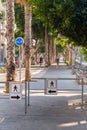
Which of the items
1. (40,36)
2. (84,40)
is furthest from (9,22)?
(40,36)

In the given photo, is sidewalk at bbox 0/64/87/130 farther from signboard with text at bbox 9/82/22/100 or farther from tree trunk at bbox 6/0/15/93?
tree trunk at bbox 6/0/15/93

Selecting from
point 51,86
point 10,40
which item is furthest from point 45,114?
point 10,40

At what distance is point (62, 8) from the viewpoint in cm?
1434

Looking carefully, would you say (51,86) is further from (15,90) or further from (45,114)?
(15,90)

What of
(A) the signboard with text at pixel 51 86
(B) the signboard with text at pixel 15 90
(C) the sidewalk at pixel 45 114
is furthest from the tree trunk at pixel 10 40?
(B) the signboard with text at pixel 15 90

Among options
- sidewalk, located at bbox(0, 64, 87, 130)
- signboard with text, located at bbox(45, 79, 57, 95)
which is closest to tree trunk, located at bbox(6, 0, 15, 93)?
sidewalk, located at bbox(0, 64, 87, 130)

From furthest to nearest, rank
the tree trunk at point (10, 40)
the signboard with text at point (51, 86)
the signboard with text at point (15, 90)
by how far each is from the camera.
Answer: the tree trunk at point (10, 40), the signboard with text at point (51, 86), the signboard with text at point (15, 90)

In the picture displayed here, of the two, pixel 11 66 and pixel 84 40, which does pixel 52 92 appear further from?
pixel 11 66

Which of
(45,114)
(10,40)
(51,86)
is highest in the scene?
(10,40)

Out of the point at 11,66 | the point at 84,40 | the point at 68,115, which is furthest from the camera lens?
the point at 11,66

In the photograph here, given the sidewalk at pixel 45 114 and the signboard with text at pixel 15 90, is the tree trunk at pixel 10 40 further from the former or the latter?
the signboard with text at pixel 15 90

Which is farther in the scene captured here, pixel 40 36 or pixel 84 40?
pixel 40 36

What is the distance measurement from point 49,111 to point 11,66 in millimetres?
7506

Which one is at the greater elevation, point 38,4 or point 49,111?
point 38,4
